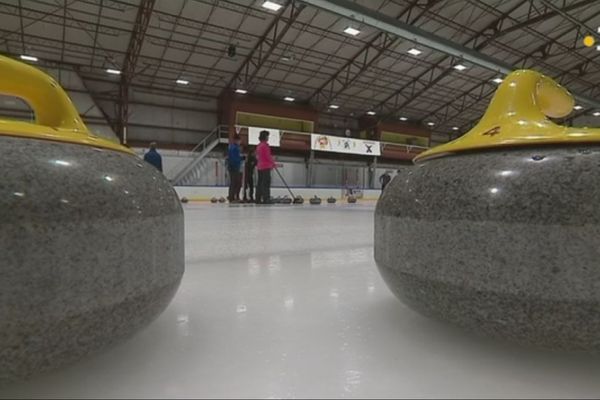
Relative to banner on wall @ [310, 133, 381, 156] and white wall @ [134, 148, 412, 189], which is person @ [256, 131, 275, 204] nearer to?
white wall @ [134, 148, 412, 189]

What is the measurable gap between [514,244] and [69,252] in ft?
1.35

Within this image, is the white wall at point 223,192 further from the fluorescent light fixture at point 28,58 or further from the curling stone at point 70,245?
the curling stone at point 70,245

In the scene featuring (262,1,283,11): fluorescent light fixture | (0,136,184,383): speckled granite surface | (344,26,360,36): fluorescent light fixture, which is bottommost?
(0,136,184,383): speckled granite surface

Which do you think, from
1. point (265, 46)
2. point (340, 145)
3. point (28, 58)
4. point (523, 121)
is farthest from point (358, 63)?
point (523, 121)

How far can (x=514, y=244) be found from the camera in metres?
0.39

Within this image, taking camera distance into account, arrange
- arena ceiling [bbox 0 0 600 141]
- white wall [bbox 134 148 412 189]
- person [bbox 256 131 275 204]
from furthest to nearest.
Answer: white wall [bbox 134 148 412 189]
arena ceiling [bbox 0 0 600 141]
person [bbox 256 131 275 204]

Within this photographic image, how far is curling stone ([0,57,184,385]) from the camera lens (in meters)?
0.32

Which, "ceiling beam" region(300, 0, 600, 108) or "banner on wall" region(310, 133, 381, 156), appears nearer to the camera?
"ceiling beam" region(300, 0, 600, 108)

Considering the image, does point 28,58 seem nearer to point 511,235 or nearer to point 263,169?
point 263,169

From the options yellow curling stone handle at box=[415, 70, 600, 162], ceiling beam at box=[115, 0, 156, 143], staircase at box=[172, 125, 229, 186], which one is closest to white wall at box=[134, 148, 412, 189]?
staircase at box=[172, 125, 229, 186]

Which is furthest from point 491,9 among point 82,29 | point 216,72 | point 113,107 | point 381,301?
point 381,301

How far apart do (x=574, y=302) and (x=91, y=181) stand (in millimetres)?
468

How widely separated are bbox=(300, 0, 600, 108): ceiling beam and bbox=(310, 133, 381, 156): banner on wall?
5.29m

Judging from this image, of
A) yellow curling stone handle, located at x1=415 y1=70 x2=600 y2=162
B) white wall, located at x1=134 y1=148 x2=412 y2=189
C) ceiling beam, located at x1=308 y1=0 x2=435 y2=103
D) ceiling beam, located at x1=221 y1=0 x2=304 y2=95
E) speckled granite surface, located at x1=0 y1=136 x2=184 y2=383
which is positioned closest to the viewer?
speckled granite surface, located at x1=0 y1=136 x2=184 y2=383
